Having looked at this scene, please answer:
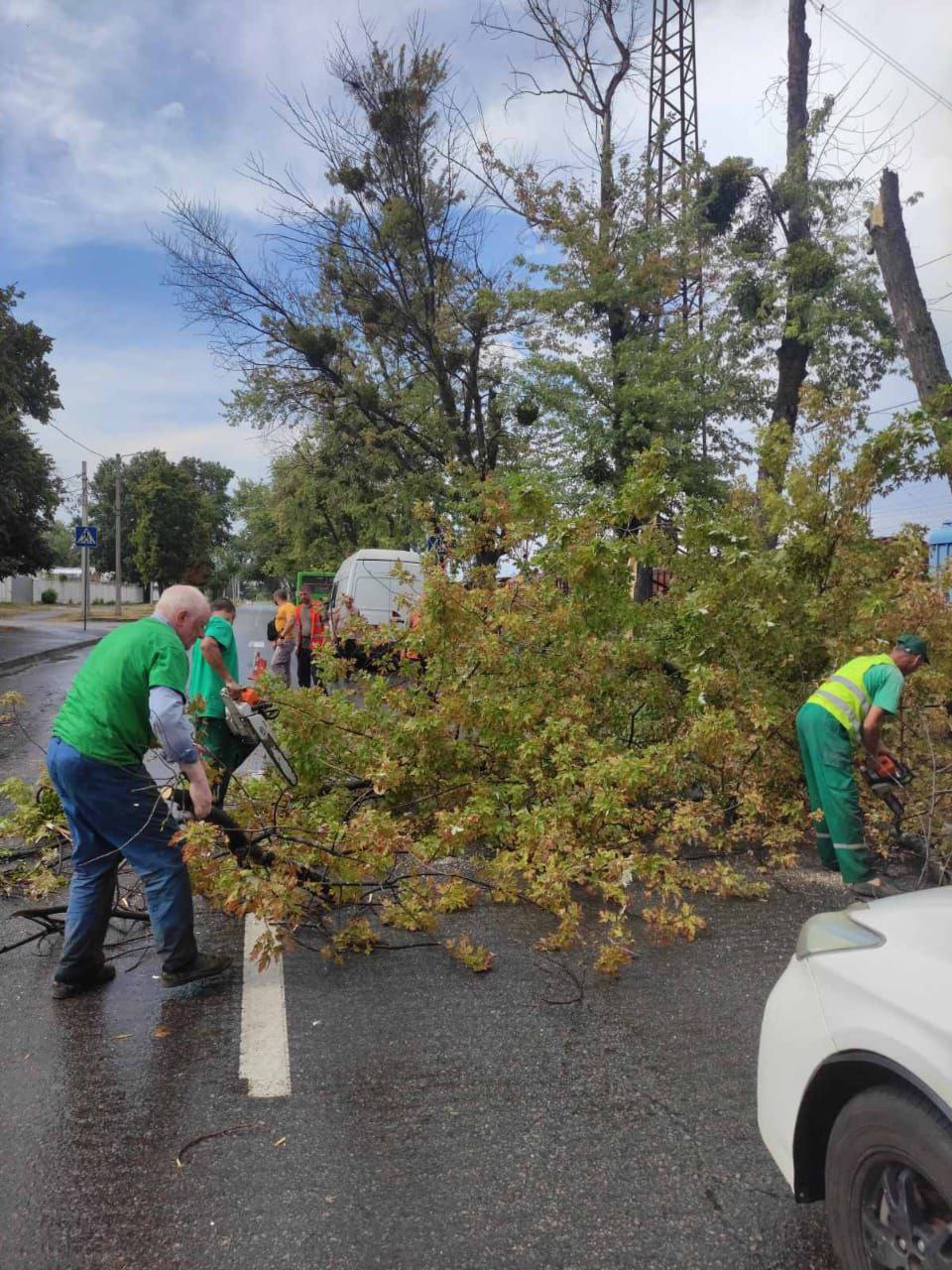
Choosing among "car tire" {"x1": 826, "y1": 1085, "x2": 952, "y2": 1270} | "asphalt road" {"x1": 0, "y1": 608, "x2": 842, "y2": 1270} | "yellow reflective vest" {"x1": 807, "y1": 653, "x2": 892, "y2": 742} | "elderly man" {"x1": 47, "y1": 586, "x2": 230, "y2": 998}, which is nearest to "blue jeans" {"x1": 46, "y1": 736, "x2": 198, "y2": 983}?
"elderly man" {"x1": 47, "y1": 586, "x2": 230, "y2": 998}

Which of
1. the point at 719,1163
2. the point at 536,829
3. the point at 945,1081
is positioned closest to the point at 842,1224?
the point at 945,1081

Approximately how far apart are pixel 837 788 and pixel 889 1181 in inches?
140

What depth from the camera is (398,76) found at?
60.8 feet

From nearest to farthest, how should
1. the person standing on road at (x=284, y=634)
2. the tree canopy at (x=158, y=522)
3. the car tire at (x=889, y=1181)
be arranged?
1. the car tire at (x=889, y=1181)
2. the person standing on road at (x=284, y=634)
3. the tree canopy at (x=158, y=522)

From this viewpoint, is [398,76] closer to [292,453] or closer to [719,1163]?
[292,453]

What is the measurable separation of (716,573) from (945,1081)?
209 inches

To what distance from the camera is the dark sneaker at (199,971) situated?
3.97 m

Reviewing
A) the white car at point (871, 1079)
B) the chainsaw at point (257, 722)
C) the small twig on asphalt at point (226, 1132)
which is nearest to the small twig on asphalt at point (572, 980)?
the small twig on asphalt at point (226, 1132)

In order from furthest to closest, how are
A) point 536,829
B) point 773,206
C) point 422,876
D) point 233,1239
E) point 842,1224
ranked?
point 773,206
point 536,829
point 422,876
point 233,1239
point 842,1224

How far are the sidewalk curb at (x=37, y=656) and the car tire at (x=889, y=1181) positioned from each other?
1623 cm

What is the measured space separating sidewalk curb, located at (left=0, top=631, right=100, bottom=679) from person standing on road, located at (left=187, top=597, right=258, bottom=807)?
11.2 meters

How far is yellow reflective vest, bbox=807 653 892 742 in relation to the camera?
533 cm

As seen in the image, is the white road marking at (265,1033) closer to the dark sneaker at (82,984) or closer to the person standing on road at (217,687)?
the dark sneaker at (82,984)

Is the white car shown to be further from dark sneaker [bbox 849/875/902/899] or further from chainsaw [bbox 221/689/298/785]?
chainsaw [bbox 221/689/298/785]
